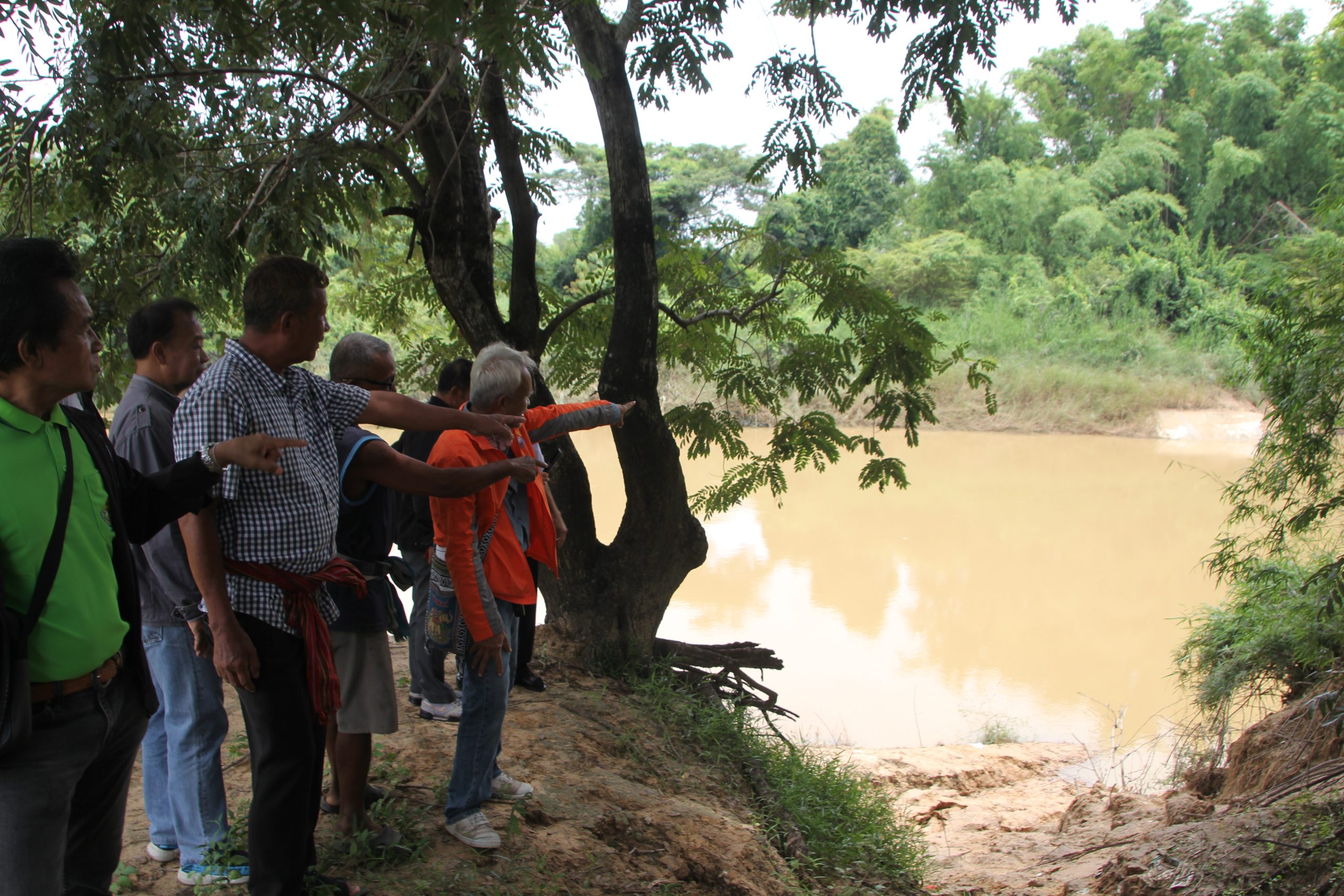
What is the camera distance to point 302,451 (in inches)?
83.8

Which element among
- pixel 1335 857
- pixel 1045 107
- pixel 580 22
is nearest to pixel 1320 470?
pixel 1335 857

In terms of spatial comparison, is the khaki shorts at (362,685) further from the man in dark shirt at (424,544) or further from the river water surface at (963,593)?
the river water surface at (963,593)

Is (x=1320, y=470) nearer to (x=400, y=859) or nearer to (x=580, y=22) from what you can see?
(x=580, y=22)

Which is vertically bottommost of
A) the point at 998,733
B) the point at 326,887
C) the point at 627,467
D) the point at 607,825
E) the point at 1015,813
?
the point at 998,733

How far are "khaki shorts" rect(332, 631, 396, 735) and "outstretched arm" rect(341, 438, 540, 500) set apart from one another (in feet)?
1.58

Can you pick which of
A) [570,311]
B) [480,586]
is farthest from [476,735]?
[570,311]

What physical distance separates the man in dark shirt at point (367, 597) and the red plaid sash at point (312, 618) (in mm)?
194

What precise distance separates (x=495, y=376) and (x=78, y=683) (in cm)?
137

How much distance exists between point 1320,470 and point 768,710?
353 centimetres

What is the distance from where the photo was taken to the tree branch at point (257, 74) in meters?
3.11

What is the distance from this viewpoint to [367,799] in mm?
2908

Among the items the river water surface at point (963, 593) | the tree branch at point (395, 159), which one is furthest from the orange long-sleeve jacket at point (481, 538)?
the river water surface at point (963, 593)

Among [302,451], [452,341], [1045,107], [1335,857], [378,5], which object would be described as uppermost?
[1045,107]

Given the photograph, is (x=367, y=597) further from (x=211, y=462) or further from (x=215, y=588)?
(x=211, y=462)
